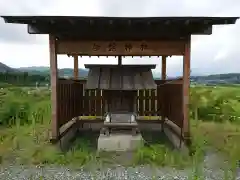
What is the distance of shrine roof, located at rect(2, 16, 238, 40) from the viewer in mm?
6051

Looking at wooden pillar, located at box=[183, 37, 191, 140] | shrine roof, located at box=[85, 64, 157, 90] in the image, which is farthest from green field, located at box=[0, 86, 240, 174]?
shrine roof, located at box=[85, 64, 157, 90]

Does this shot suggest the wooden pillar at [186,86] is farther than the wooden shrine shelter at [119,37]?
Yes

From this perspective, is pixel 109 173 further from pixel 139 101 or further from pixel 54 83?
pixel 139 101

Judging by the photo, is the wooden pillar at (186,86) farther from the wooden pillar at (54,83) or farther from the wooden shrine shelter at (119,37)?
the wooden pillar at (54,83)

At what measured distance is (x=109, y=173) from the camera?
5230mm

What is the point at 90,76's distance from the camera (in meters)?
7.71

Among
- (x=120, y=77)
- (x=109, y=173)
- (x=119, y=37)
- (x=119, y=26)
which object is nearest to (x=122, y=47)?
(x=119, y=26)

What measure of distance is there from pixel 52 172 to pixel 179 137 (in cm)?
350

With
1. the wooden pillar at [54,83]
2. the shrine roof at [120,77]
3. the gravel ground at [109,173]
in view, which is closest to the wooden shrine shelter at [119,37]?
the wooden pillar at [54,83]

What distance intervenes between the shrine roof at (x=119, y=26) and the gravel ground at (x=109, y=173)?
314 cm

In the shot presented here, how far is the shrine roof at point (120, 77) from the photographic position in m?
7.40

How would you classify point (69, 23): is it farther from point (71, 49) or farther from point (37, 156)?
point (37, 156)

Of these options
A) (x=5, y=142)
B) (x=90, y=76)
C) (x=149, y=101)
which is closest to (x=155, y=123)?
(x=149, y=101)

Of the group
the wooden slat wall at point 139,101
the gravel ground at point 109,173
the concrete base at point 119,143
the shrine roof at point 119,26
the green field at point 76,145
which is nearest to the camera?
the gravel ground at point 109,173
